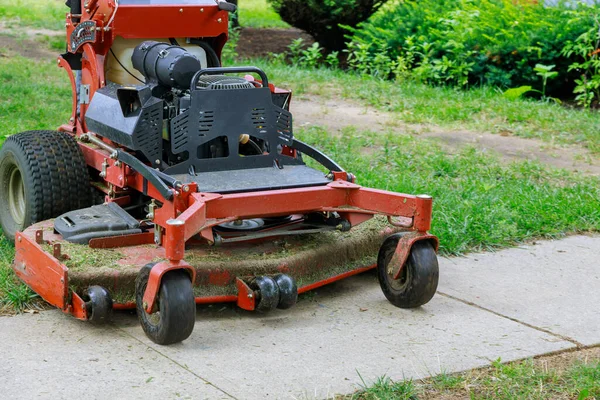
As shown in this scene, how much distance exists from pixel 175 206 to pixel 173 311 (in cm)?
60

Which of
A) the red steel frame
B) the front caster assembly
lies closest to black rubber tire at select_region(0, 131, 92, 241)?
the red steel frame

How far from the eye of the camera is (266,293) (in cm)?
423

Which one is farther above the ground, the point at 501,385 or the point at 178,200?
the point at 178,200

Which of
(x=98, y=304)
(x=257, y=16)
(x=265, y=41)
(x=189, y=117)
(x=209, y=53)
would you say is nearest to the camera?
(x=98, y=304)

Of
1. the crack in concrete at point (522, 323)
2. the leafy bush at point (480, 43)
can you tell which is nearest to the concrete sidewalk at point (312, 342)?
the crack in concrete at point (522, 323)

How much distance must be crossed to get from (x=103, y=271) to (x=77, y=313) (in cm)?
23

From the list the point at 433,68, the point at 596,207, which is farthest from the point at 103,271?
the point at 433,68

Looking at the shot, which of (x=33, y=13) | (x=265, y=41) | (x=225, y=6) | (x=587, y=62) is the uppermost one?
(x=225, y=6)

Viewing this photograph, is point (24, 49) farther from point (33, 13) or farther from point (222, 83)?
point (222, 83)

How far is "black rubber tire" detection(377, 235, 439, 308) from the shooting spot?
445 centimetres

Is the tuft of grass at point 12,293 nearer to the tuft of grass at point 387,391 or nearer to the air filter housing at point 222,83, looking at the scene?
the air filter housing at point 222,83

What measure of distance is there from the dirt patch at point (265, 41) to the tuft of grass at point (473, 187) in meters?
5.69

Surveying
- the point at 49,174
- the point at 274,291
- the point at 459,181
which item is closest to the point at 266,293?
the point at 274,291

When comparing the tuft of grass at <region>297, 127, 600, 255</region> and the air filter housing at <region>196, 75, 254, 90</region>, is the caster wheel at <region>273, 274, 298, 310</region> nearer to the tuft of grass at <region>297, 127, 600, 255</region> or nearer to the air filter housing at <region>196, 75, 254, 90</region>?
the air filter housing at <region>196, 75, 254, 90</region>
